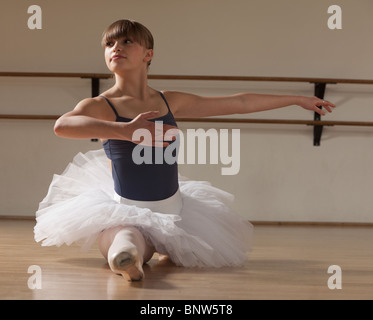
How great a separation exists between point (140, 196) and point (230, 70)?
2.09 meters

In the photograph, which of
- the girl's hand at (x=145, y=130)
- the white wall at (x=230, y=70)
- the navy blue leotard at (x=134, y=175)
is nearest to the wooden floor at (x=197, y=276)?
the navy blue leotard at (x=134, y=175)

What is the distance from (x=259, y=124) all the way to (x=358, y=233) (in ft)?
3.17

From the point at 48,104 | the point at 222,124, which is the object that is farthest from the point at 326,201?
the point at 48,104

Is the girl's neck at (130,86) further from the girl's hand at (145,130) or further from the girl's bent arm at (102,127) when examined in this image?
the girl's hand at (145,130)

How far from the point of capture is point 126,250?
1.43m

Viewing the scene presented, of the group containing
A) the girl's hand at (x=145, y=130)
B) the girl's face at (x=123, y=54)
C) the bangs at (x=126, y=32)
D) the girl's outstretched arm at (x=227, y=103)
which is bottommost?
the girl's hand at (x=145, y=130)

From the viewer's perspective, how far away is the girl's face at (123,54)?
1883mm

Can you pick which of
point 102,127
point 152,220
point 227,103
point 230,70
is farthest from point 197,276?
point 230,70

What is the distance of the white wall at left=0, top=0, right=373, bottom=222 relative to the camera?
3801 millimetres

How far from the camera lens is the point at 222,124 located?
3797 millimetres

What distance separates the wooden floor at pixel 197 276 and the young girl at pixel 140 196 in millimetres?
81

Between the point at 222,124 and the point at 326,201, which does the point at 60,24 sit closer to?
the point at 222,124

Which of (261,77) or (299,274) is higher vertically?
(261,77)

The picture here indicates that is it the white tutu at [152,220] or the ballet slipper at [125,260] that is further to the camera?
the white tutu at [152,220]
